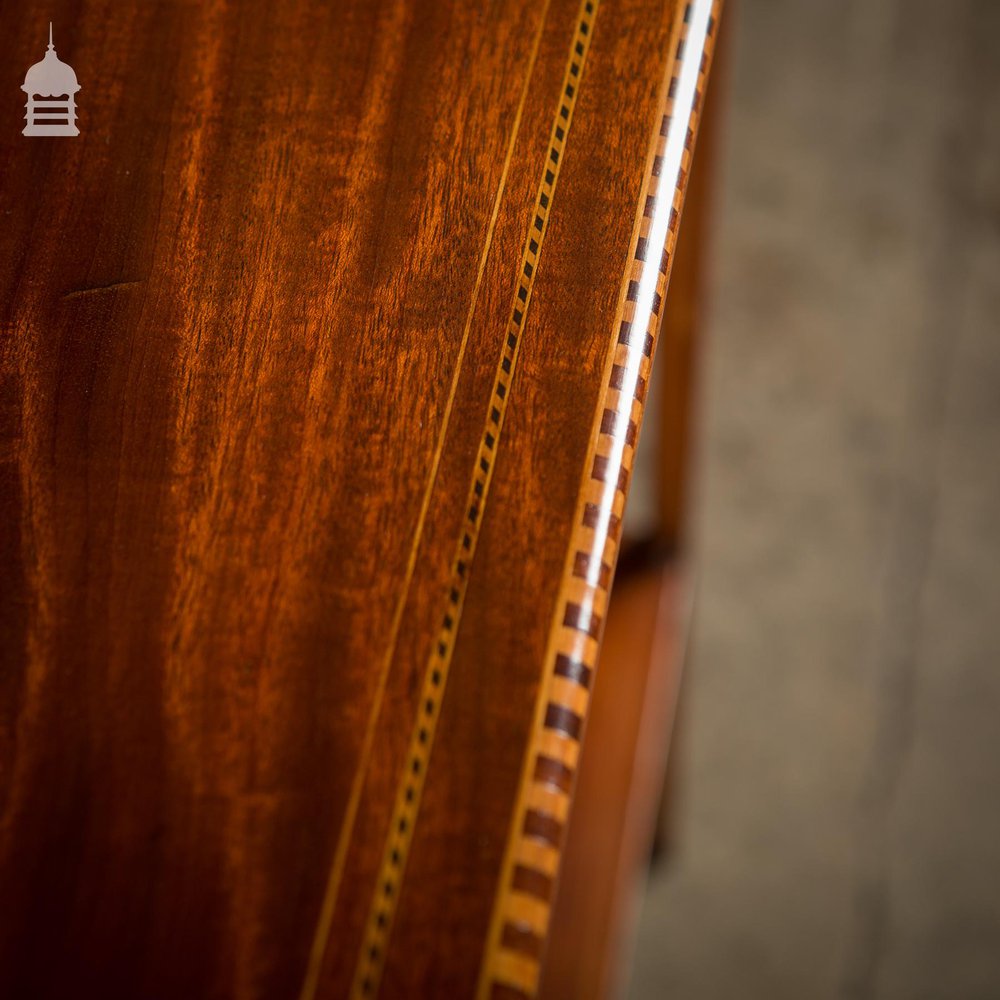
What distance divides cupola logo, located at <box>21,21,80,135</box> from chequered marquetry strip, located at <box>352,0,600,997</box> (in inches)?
9.3

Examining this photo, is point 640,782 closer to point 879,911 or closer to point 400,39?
point 400,39

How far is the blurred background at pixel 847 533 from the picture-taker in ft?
5.13

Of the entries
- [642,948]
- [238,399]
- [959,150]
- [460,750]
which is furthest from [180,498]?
[959,150]

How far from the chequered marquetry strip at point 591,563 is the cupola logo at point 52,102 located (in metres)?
0.28

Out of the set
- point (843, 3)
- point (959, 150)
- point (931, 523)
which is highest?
point (843, 3)

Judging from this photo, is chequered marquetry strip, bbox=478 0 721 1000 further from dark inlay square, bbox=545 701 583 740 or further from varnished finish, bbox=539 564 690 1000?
varnished finish, bbox=539 564 690 1000

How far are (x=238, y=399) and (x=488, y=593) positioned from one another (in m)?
0.14

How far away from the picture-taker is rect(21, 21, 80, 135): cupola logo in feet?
1.45

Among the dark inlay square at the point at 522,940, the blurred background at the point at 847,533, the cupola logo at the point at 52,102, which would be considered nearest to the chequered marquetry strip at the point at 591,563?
the dark inlay square at the point at 522,940

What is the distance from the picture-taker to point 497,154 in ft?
1.33

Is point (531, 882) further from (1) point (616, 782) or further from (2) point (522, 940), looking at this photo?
(1) point (616, 782)

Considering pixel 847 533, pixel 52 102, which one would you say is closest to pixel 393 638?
pixel 52 102

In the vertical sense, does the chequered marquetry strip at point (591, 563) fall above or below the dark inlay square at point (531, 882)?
above

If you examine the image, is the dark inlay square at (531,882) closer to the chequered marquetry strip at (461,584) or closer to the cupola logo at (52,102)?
the chequered marquetry strip at (461,584)
